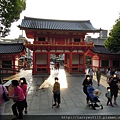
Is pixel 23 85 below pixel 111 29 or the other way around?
below

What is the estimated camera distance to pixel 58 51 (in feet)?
84.7

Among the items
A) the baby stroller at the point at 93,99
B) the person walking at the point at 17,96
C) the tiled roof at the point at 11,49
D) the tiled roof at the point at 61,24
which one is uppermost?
the tiled roof at the point at 61,24

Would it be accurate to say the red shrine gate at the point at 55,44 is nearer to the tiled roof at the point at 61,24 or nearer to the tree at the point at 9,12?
the tiled roof at the point at 61,24

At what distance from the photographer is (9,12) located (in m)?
14.4

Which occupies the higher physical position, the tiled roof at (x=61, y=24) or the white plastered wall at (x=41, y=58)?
the tiled roof at (x=61, y=24)

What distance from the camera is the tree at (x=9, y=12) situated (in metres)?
14.1

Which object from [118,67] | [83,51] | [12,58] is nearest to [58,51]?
[83,51]

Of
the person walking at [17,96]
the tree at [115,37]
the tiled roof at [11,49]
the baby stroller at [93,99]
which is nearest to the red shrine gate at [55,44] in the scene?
the tiled roof at [11,49]

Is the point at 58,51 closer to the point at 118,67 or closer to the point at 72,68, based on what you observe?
the point at 72,68

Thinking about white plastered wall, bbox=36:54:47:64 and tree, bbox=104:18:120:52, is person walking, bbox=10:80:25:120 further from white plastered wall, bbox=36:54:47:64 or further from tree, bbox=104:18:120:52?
white plastered wall, bbox=36:54:47:64

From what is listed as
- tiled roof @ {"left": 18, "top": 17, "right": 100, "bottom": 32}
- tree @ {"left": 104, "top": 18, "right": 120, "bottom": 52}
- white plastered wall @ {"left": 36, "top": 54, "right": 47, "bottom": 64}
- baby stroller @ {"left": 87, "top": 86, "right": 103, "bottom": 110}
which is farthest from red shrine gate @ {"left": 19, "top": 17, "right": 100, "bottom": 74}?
baby stroller @ {"left": 87, "top": 86, "right": 103, "bottom": 110}

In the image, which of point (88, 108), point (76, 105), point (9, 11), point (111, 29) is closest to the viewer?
point (88, 108)

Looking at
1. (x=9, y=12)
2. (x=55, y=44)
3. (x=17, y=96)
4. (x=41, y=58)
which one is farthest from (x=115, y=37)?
(x=17, y=96)

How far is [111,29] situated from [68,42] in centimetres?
712
